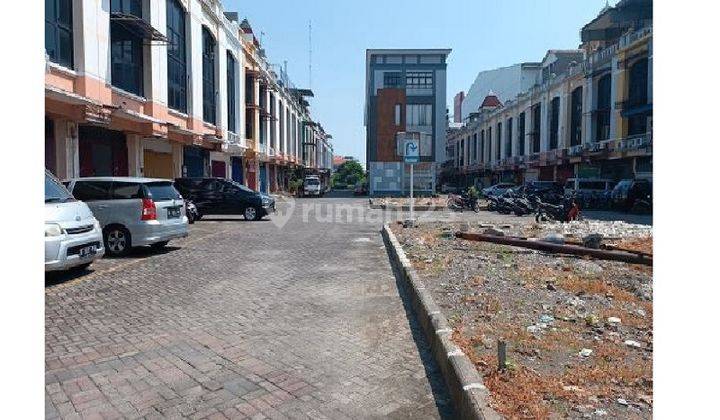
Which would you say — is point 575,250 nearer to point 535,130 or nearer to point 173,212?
point 173,212

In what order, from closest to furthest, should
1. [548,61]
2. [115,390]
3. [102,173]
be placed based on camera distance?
1. [115,390]
2. [102,173]
3. [548,61]

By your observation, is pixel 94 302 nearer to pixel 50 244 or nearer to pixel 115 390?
pixel 50 244

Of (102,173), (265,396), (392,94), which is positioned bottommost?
(265,396)

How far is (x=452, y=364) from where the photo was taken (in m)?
3.88

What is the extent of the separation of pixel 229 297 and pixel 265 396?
3.21 meters

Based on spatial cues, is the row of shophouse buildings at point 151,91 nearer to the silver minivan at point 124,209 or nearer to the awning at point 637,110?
the silver minivan at point 124,209

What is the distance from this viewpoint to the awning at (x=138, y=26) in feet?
56.0

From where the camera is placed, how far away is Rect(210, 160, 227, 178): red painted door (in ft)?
101

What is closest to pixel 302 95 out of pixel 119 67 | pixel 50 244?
pixel 119 67

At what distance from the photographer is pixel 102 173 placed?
1758 centimetres

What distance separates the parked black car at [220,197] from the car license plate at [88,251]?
10.9 metres

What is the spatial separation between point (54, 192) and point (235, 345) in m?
4.70

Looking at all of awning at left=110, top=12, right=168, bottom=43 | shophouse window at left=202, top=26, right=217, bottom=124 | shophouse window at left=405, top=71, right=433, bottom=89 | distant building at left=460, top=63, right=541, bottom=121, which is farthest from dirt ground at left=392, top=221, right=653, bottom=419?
distant building at left=460, top=63, right=541, bottom=121

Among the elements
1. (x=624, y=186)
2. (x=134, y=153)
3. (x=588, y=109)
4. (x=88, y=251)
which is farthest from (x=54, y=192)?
(x=588, y=109)
